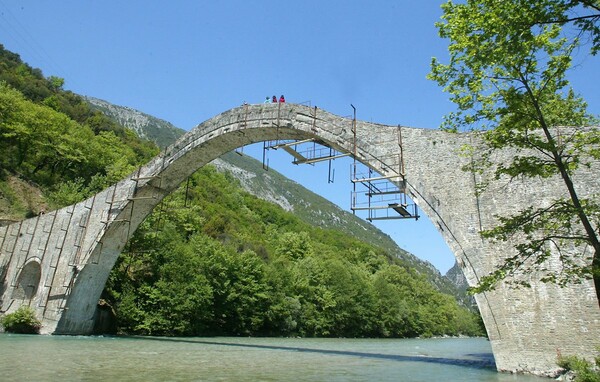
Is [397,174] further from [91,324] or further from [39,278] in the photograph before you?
[39,278]

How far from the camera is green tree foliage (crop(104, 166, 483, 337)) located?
86.5 feet

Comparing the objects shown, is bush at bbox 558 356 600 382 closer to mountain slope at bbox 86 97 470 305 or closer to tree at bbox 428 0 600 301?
tree at bbox 428 0 600 301

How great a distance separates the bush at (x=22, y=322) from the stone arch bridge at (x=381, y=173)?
1.21 feet

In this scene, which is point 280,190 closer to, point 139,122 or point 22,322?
point 139,122

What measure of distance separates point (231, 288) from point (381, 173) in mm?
18859

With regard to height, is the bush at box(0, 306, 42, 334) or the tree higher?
the tree

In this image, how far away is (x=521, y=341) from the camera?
11.1m

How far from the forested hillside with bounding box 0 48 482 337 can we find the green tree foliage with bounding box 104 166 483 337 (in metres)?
0.07

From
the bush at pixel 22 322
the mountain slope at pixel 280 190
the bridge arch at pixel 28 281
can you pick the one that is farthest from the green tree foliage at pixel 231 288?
the mountain slope at pixel 280 190

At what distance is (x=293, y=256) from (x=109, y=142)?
23.5m

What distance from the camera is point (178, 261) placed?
1100 inches

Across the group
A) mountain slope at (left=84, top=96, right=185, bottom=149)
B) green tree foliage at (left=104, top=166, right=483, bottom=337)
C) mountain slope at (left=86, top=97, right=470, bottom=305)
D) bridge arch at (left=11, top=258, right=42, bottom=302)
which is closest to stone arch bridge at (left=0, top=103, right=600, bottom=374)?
bridge arch at (left=11, top=258, right=42, bottom=302)

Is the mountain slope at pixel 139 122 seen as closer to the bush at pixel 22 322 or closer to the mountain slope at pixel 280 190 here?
the mountain slope at pixel 280 190

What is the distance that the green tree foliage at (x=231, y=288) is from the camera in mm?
26372
